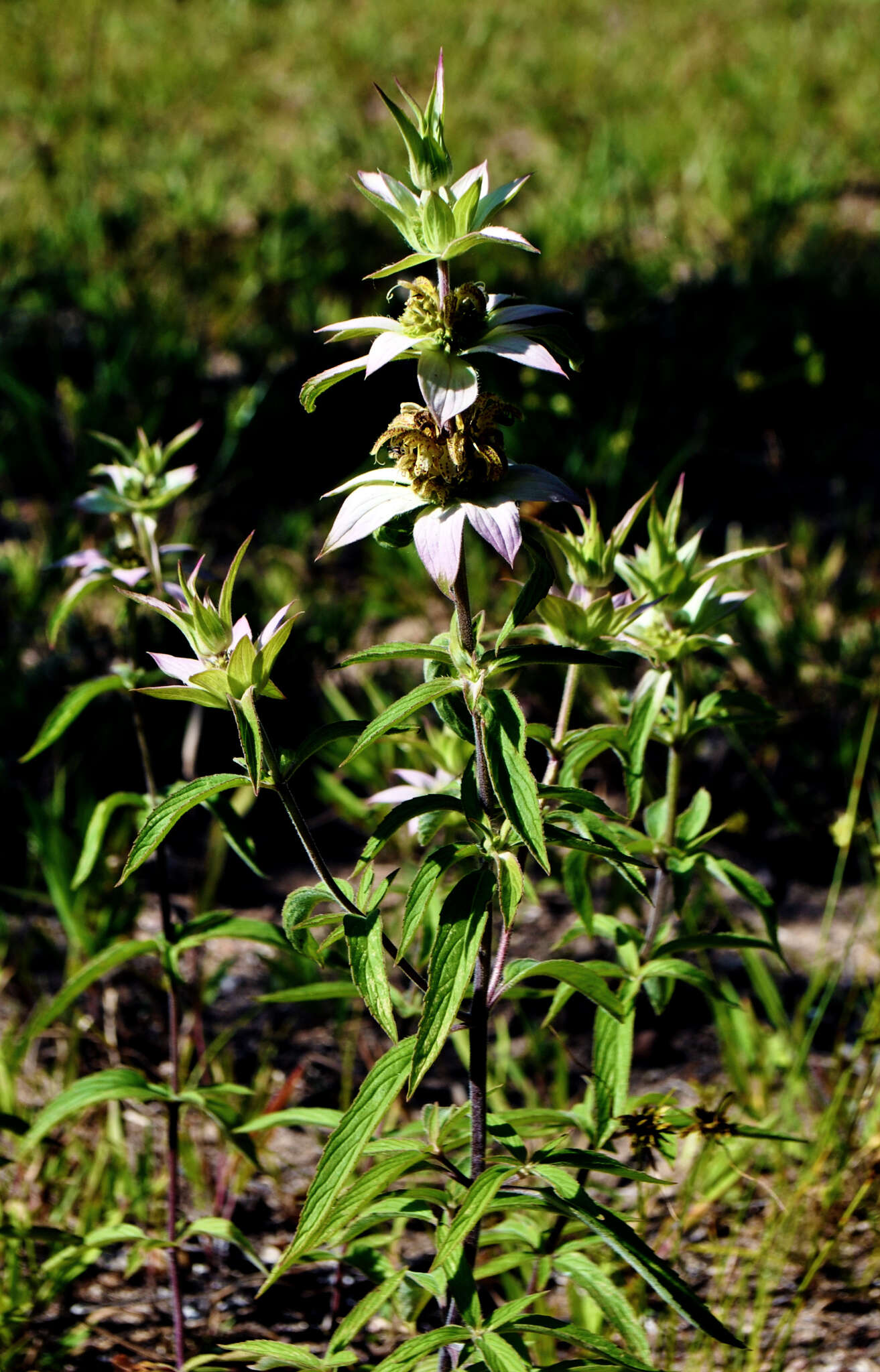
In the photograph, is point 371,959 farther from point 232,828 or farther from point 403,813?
point 232,828

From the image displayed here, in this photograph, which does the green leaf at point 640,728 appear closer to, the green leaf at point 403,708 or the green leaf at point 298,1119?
the green leaf at point 403,708

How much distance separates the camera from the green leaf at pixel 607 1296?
1181 millimetres

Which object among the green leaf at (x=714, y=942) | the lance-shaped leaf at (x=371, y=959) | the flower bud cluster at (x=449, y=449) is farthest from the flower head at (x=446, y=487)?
the green leaf at (x=714, y=942)

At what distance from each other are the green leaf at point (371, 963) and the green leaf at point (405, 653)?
251 mm

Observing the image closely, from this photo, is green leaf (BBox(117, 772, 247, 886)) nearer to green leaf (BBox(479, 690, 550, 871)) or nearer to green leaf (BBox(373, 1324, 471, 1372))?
green leaf (BBox(479, 690, 550, 871))

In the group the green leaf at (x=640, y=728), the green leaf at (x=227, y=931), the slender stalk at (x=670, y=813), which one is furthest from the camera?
the green leaf at (x=227, y=931)

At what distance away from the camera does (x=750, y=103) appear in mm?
5664

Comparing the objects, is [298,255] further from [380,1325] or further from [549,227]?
[380,1325]

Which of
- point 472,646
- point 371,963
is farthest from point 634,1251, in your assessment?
point 472,646

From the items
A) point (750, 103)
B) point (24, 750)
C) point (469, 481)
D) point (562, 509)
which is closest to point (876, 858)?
point (562, 509)

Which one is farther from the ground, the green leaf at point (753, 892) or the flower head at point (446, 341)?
the flower head at point (446, 341)

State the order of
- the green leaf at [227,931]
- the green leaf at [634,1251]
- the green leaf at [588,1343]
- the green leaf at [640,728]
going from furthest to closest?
the green leaf at [227,931]
the green leaf at [640,728]
the green leaf at [588,1343]
the green leaf at [634,1251]

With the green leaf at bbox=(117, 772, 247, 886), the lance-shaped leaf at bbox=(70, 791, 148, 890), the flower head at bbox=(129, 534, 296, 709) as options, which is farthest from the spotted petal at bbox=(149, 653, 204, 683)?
the lance-shaped leaf at bbox=(70, 791, 148, 890)

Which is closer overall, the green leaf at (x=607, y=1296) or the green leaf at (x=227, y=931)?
the green leaf at (x=607, y=1296)
